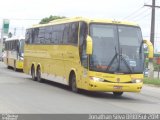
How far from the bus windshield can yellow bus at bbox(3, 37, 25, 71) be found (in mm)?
21373

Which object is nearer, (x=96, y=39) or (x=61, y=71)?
(x=96, y=39)

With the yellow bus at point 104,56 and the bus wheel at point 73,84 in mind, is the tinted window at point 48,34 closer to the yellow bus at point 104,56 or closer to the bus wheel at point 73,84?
the yellow bus at point 104,56

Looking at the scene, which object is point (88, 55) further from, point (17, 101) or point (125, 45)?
point (17, 101)

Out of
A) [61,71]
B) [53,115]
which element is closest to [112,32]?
[61,71]

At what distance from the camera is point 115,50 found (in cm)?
2034

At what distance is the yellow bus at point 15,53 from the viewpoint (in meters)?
41.5

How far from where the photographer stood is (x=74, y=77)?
22.2 metres

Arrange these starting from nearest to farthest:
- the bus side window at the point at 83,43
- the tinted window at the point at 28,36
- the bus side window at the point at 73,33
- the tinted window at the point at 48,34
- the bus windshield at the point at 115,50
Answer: the bus windshield at the point at 115,50 → the bus side window at the point at 83,43 → the bus side window at the point at 73,33 → the tinted window at the point at 48,34 → the tinted window at the point at 28,36

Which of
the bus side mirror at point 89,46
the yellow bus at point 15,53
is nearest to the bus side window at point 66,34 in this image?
the bus side mirror at point 89,46

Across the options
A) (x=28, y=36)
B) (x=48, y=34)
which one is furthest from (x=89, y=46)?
(x=28, y=36)

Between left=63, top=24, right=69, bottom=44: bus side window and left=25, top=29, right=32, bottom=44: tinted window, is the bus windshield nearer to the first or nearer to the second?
left=63, top=24, right=69, bottom=44: bus side window

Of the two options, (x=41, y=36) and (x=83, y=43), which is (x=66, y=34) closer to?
(x=83, y=43)

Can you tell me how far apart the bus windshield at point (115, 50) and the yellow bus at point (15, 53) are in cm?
2137

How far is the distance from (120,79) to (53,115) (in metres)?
6.79
